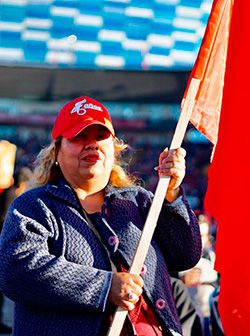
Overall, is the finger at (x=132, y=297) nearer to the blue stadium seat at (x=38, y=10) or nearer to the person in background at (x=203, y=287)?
the person in background at (x=203, y=287)

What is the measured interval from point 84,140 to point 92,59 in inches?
282

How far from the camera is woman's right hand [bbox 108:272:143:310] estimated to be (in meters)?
2.22

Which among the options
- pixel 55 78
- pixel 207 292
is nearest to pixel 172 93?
pixel 55 78

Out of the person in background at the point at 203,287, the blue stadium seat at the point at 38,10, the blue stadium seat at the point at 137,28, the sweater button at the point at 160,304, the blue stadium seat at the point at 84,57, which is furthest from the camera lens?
the blue stadium seat at the point at 84,57

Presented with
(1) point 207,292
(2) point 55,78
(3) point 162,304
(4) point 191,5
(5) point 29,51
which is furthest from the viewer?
(2) point 55,78

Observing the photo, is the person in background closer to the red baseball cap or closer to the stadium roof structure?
the red baseball cap

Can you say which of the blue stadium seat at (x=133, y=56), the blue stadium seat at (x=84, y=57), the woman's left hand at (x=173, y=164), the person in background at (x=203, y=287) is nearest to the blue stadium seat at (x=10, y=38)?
the blue stadium seat at (x=84, y=57)

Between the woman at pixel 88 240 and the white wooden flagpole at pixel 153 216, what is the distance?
0.03 m

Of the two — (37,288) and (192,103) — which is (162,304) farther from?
(192,103)

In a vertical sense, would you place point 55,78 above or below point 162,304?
below

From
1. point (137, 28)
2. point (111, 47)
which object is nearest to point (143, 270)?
point (137, 28)

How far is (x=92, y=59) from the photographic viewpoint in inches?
375

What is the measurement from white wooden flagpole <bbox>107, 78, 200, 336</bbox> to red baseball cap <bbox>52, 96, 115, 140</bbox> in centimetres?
24

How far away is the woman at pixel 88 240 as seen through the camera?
221cm
